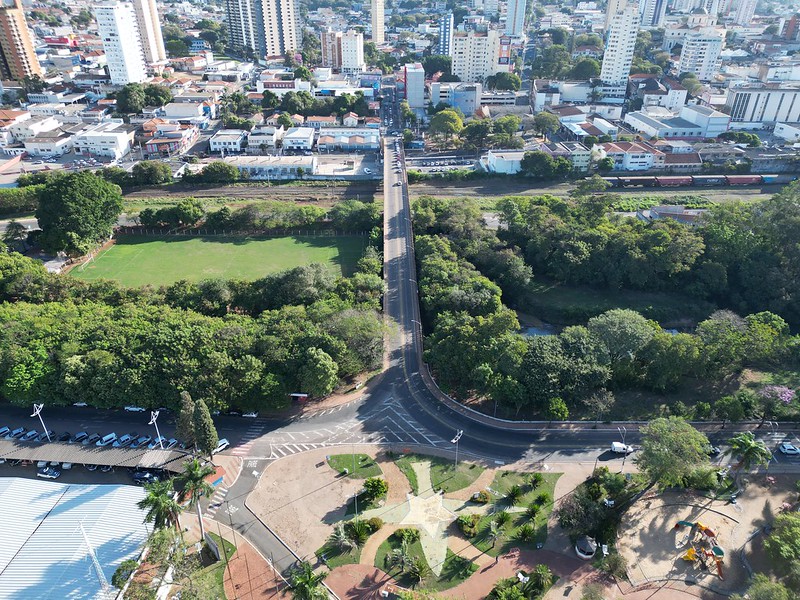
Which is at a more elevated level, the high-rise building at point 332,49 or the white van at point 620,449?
the high-rise building at point 332,49

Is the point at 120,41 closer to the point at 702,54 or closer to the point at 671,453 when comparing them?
the point at 671,453

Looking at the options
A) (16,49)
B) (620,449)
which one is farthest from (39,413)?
(16,49)

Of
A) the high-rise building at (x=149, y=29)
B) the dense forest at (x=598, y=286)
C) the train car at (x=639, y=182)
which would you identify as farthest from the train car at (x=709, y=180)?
the high-rise building at (x=149, y=29)

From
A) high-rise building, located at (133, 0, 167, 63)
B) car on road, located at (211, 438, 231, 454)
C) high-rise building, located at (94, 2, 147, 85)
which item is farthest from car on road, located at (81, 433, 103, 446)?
high-rise building, located at (133, 0, 167, 63)

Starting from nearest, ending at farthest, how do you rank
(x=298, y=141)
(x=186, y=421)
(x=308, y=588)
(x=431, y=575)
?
(x=308, y=588)
(x=431, y=575)
(x=186, y=421)
(x=298, y=141)

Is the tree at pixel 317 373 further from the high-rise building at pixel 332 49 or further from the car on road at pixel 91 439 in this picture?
the high-rise building at pixel 332 49

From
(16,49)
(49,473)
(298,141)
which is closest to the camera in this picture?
(49,473)
